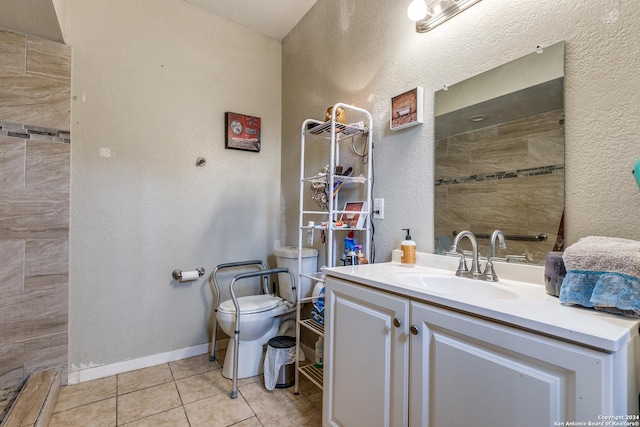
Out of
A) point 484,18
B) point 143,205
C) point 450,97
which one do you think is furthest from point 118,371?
point 484,18

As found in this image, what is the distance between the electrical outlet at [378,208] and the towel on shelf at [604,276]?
35.6 inches

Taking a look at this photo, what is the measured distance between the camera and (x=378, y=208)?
1.65 metres

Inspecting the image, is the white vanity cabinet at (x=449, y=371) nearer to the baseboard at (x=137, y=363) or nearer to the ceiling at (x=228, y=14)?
the baseboard at (x=137, y=363)

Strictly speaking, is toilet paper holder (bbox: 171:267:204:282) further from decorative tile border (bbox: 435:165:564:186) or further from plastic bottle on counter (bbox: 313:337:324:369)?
decorative tile border (bbox: 435:165:564:186)

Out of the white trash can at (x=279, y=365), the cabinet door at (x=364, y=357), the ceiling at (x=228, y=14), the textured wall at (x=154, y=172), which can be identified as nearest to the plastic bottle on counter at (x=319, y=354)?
the white trash can at (x=279, y=365)

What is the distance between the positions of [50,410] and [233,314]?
98 cm

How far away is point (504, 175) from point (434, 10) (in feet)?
2.74

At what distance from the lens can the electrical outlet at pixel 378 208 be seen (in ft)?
5.35

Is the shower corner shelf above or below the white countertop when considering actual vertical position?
above

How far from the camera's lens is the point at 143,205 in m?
2.03

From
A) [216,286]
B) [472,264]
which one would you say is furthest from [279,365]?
[472,264]

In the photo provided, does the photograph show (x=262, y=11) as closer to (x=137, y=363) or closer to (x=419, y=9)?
(x=419, y=9)

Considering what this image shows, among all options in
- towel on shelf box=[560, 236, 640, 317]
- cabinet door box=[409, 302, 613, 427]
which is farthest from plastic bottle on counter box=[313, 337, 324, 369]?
towel on shelf box=[560, 236, 640, 317]

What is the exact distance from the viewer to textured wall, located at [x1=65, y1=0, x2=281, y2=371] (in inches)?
73.0
